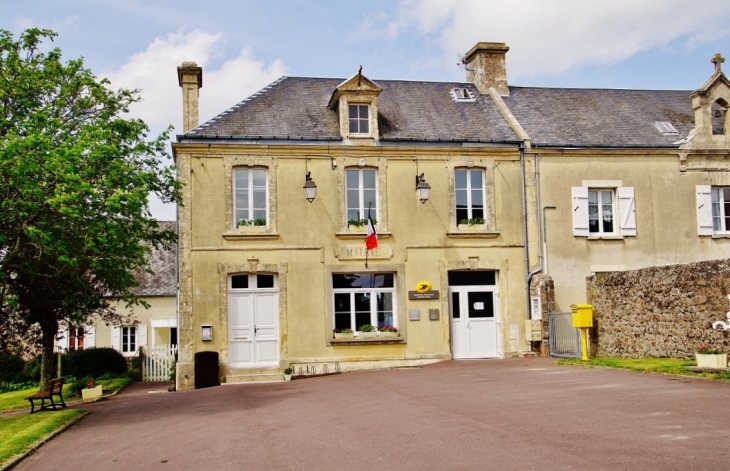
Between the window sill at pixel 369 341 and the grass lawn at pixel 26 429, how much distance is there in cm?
694

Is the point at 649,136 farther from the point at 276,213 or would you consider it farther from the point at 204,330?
the point at 204,330

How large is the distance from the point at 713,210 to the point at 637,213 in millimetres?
2447

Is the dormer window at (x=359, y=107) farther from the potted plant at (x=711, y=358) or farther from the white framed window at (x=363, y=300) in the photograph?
the potted plant at (x=711, y=358)

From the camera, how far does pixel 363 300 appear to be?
20453mm

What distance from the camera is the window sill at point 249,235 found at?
1980 cm

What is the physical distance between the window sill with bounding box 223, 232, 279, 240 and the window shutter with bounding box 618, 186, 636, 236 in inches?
366

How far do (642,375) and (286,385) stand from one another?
7575mm

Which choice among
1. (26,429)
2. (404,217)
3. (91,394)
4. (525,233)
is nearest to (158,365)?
(91,394)

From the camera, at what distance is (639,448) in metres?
7.95

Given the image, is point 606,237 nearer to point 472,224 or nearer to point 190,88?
point 472,224

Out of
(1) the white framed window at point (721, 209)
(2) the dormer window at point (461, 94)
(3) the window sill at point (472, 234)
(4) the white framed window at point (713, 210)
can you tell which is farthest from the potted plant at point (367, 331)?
(1) the white framed window at point (721, 209)

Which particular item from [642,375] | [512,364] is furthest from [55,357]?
[642,375]

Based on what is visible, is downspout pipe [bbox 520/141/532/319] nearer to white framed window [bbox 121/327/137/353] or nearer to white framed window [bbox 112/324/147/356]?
white framed window [bbox 112/324/147/356]

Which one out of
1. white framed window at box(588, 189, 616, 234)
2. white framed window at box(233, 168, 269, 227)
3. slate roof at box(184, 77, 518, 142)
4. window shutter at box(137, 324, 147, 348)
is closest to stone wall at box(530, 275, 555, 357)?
white framed window at box(588, 189, 616, 234)
